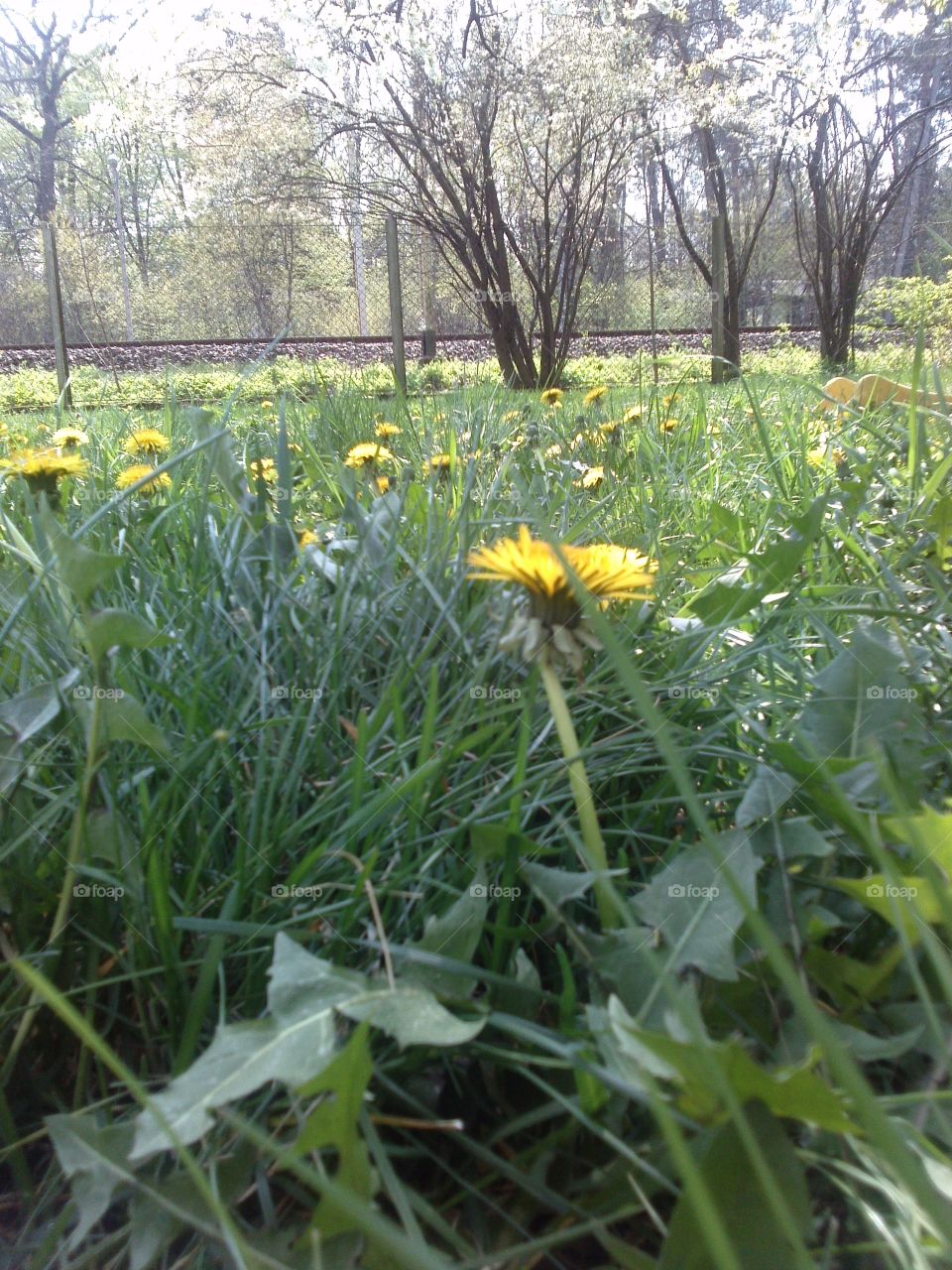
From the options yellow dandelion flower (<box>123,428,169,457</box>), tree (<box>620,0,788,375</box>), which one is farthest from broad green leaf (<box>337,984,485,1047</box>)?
tree (<box>620,0,788,375</box>)

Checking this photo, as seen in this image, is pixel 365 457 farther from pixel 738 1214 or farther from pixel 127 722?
pixel 738 1214

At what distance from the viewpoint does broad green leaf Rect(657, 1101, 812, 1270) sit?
0.31 meters

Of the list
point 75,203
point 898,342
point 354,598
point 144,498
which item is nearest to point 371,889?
point 354,598

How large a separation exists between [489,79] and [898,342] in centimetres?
560

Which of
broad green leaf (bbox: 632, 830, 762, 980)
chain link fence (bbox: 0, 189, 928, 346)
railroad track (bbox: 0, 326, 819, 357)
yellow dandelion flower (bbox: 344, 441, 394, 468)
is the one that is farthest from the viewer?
chain link fence (bbox: 0, 189, 928, 346)

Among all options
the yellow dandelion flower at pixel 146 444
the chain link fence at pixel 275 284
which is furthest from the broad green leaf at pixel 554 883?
the chain link fence at pixel 275 284

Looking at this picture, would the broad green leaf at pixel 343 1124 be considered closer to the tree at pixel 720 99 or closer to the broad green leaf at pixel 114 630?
the broad green leaf at pixel 114 630

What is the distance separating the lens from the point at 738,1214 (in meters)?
0.32

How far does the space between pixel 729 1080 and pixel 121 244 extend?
11.8 metres

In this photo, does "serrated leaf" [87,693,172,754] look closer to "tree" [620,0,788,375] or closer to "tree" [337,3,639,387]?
"tree" [337,3,639,387]

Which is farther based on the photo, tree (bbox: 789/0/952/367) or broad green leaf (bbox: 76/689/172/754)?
tree (bbox: 789/0/952/367)

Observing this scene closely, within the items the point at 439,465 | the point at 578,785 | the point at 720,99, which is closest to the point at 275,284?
the point at 720,99

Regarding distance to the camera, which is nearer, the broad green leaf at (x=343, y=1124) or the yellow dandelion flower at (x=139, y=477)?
the broad green leaf at (x=343, y=1124)

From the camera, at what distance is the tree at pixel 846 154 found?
924cm
